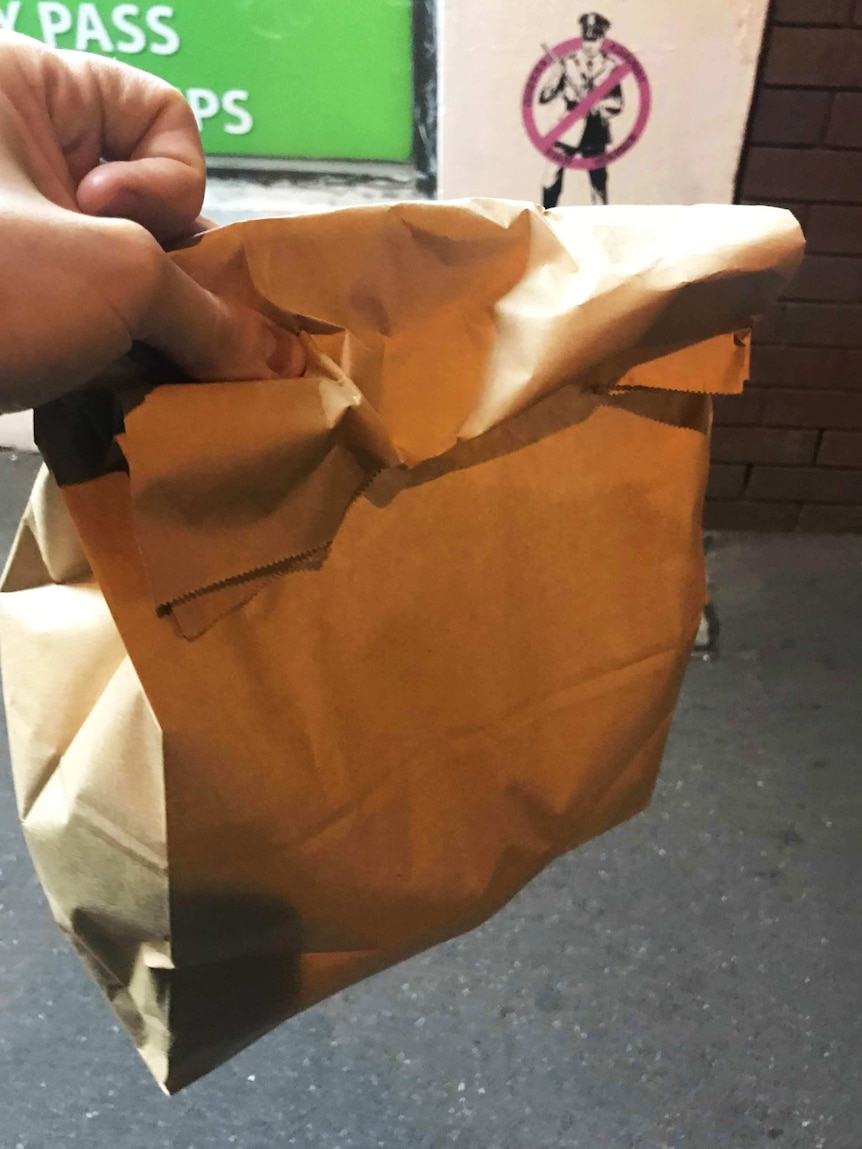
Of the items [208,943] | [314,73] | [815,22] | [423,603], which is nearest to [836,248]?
[815,22]

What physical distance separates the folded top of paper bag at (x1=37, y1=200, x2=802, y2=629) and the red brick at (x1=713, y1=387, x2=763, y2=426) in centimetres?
93

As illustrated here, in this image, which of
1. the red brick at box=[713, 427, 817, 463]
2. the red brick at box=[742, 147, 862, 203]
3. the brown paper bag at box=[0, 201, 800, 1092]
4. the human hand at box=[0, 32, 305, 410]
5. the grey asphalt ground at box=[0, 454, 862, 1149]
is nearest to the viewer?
the human hand at box=[0, 32, 305, 410]

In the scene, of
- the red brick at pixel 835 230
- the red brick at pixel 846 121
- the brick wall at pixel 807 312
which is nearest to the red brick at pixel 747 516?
the brick wall at pixel 807 312

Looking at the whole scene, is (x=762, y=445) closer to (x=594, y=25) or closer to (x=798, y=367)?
(x=798, y=367)

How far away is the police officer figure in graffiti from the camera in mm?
1055

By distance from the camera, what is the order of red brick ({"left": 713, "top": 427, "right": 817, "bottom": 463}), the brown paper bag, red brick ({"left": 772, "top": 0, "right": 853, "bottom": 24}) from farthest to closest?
red brick ({"left": 713, "top": 427, "right": 817, "bottom": 463}) < red brick ({"left": 772, "top": 0, "right": 853, "bottom": 24}) < the brown paper bag

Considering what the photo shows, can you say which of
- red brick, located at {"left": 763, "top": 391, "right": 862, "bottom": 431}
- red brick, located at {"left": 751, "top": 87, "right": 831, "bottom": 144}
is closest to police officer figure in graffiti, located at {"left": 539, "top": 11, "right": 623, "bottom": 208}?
red brick, located at {"left": 751, "top": 87, "right": 831, "bottom": 144}

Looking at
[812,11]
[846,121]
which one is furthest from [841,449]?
[812,11]

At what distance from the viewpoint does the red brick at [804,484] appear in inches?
55.9

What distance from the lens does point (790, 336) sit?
1275mm

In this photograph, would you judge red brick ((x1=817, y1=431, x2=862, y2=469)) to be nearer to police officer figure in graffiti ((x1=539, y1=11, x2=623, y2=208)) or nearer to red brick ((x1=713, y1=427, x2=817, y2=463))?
red brick ((x1=713, y1=427, x2=817, y2=463))

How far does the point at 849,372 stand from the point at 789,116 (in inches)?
14.9

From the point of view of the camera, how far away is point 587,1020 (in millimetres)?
895

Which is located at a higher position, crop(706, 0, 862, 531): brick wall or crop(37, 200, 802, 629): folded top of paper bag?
crop(37, 200, 802, 629): folded top of paper bag
